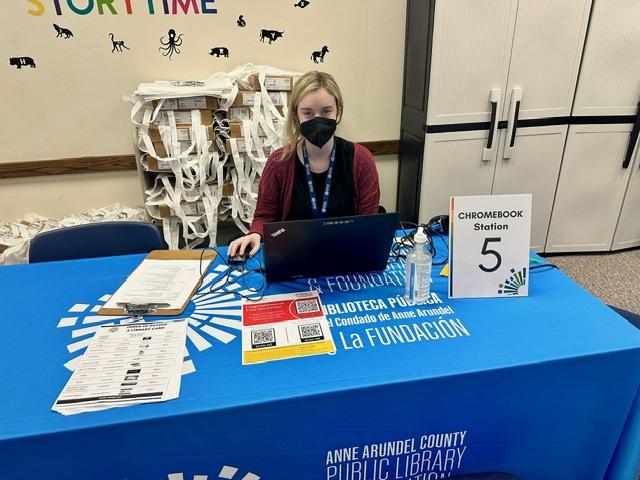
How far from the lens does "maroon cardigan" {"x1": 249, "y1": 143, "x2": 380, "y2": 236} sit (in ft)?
5.43

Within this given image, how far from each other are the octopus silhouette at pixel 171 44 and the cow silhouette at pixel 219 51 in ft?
0.61

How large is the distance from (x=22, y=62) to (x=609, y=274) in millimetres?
3726

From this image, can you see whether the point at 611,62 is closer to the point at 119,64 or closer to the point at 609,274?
the point at 609,274

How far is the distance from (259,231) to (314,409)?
80 centimetres

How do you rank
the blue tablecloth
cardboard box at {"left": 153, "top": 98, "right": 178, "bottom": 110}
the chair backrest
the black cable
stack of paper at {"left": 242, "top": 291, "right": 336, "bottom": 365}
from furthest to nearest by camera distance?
cardboard box at {"left": 153, "top": 98, "right": 178, "bottom": 110} < the chair backrest < the black cable < stack of paper at {"left": 242, "top": 291, "right": 336, "bottom": 365} < the blue tablecloth

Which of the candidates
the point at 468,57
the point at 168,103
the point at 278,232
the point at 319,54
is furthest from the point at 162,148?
the point at 468,57

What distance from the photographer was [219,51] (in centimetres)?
255

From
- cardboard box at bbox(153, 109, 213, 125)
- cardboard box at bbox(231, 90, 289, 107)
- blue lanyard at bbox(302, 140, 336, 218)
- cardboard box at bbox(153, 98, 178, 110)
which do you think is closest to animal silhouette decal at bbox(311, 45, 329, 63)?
cardboard box at bbox(231, 90, 289, 107)

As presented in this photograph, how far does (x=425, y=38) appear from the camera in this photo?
2439 millimetres

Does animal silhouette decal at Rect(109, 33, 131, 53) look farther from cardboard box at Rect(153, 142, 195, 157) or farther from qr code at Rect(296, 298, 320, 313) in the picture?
qr code at Rect(296, 298, 320, 313)

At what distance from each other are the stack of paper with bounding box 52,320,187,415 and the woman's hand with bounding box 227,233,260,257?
0.36 meters

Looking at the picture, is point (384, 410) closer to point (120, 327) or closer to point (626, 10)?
point (120, 327)

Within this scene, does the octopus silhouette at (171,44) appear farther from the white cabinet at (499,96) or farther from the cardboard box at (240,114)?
the white cabinet at (499,96)

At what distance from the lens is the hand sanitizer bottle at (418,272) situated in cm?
112
